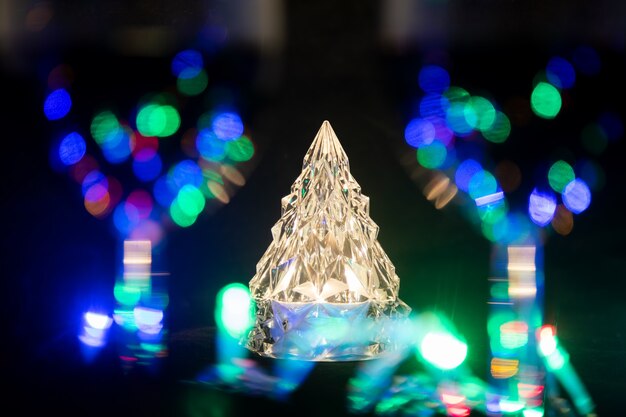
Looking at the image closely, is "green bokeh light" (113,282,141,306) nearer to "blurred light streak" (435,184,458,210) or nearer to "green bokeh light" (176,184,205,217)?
"green bokeh light" (176,184,205,217)

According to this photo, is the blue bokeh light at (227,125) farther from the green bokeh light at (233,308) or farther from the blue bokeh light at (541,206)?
the blue bokeh light at (541,206)

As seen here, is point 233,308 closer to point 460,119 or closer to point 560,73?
point 460,119

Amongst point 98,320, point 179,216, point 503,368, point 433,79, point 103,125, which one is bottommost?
point 503,368

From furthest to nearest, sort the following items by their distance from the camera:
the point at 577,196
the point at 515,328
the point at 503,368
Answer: the point at 577,196, the point at 515,328, the point at 503,368

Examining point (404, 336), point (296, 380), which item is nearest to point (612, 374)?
point (404, 336)

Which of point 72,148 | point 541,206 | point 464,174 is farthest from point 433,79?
point 72,148

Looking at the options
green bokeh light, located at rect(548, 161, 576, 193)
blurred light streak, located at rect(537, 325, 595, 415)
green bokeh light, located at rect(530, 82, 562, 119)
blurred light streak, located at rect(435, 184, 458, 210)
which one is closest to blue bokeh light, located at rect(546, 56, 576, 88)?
green bokeh light, located at rect(530, 82, 562, 119)

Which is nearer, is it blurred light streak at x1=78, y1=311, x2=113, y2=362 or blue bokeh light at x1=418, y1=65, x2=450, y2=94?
blurred light streak at x1=78, y1=311, x2=113, y2=362
